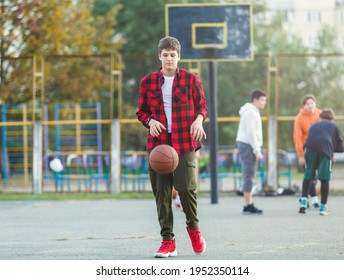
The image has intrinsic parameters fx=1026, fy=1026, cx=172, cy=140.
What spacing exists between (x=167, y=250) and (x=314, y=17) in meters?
100

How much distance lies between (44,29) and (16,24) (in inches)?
142

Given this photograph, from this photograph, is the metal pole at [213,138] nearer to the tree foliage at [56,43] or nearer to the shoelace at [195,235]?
the tree foliage at [56,43]

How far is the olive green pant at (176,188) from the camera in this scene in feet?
30.3

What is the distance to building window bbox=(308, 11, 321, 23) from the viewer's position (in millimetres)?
106375

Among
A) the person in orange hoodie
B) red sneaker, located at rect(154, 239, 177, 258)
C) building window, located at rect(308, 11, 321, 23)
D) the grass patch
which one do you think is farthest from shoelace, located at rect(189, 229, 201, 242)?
building window, located at rect(308, 11, 321, 23)

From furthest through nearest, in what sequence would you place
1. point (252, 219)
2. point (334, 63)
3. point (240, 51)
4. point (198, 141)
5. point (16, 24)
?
point (334, 63) < point (16, 24) < point (240, 51) < point (252, 219) < point (198, 141)

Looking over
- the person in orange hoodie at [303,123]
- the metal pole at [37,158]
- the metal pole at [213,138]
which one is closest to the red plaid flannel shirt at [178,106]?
the person in orange hoodie at [303,123]

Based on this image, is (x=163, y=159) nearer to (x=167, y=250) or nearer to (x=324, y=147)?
(x=167, y=250)

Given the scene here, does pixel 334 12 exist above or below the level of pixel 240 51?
above

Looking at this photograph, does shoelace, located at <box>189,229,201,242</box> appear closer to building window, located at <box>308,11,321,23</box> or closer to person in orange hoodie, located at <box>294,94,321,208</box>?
person in orange hoodie, located at <box>294,94,321,208</box>

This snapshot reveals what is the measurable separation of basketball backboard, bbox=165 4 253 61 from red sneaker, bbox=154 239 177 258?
9.79 m

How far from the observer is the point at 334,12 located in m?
108
